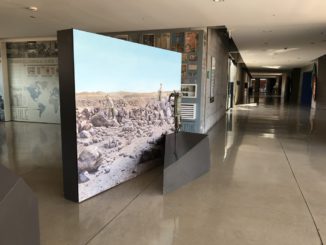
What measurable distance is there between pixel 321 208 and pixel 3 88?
9497 millimetres

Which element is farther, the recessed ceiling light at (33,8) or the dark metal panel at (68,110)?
the recessed ceiling light at (33,8)

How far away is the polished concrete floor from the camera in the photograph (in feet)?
8.23

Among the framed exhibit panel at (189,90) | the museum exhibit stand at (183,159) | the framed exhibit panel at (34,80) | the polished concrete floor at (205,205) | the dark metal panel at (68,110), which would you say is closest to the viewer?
the polished concrete floor at (205,205)

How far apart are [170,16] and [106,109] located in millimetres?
3149

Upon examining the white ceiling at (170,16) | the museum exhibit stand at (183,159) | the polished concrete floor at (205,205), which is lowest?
the polished concrete floor at (205,205)

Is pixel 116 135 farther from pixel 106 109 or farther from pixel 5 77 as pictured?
pixel 5 77

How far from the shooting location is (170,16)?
569 centimetres

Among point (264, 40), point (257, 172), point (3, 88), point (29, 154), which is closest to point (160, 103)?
point (257, 172)

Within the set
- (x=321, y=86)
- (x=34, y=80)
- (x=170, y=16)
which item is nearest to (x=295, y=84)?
(x=321, y=86)

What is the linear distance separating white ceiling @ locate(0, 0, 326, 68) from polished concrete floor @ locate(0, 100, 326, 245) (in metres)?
2.76

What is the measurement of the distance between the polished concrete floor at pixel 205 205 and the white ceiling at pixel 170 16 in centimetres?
276

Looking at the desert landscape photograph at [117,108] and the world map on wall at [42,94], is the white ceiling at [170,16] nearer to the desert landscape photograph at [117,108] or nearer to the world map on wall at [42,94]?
the desert landscape photograph at [117,108]

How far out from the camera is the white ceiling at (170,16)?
192 inches

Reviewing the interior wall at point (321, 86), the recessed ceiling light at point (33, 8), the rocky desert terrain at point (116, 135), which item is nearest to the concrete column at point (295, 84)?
the interior wall at point (321, 86)
